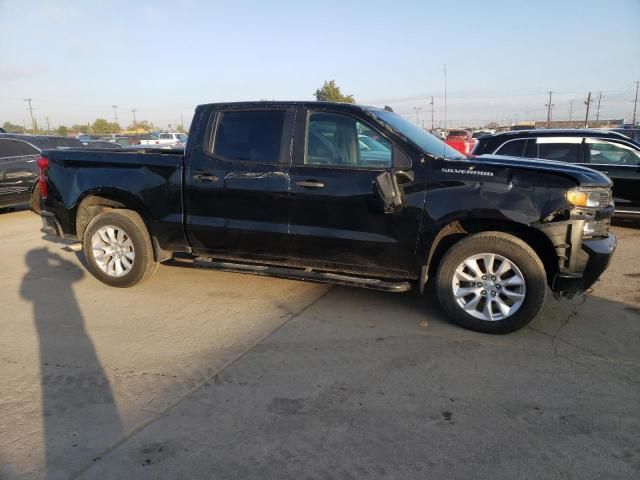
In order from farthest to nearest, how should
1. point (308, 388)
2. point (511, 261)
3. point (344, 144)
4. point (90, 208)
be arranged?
point (90, 208) → point (344, 144) → point (511, 261) → point (308, 388)

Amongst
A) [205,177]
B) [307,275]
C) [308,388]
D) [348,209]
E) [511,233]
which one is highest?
[205,177]

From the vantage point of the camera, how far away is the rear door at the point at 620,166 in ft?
25.4

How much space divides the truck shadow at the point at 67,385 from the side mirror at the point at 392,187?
247 cm

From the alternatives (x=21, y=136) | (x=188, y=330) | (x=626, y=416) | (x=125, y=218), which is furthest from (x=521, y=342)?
(x=21, y=136)

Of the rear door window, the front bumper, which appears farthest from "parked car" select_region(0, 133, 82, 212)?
the front bumper

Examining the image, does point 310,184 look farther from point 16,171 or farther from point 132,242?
point 16,171

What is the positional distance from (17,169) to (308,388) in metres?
9.40

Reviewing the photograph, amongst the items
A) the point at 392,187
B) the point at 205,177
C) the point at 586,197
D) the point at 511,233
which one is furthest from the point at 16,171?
the point at 586,197

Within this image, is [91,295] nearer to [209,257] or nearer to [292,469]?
[209,257]

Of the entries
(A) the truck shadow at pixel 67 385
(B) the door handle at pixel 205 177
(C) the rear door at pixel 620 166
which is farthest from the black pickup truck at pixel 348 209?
(C) the rear door at pixel 620 166

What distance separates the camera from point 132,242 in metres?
5.16

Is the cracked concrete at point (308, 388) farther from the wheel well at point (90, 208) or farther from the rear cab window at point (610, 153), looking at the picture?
the rear cab window at point (610, 153)

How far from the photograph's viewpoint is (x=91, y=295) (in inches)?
201

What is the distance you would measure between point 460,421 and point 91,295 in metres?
3.90
